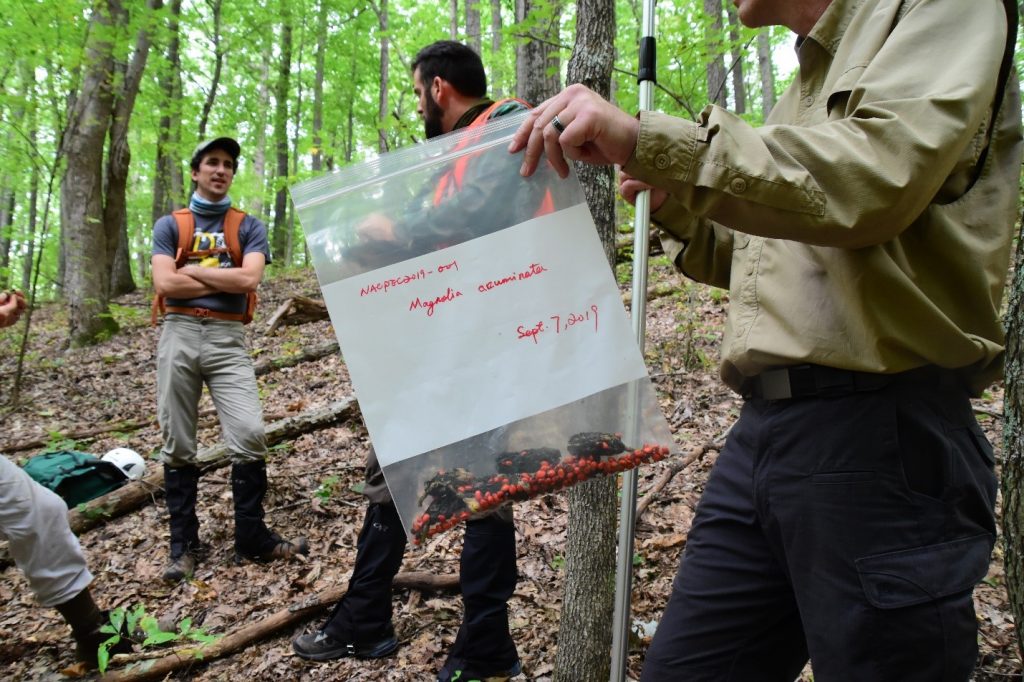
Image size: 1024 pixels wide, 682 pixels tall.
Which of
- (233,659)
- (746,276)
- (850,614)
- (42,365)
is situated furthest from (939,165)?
(42,365)

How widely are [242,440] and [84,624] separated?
1.28m

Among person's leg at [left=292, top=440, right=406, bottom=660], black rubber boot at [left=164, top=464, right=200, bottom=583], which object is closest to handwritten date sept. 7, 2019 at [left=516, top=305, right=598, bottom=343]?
person's leg at [left=292, top=440, right=406, bottom=660]

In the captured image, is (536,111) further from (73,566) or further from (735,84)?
(735,84)

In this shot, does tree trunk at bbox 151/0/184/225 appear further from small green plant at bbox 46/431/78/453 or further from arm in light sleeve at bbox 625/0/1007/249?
arm in light sleeve at bbox 625/0/1007/249

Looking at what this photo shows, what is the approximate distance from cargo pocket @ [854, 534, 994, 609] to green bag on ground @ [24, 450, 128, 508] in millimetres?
5183

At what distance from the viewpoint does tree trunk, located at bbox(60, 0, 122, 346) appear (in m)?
8.94

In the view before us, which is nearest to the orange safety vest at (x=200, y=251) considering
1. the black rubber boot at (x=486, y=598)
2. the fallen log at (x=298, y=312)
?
the black rubber boot at (x=486, y=598)

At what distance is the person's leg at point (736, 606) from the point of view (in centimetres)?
146

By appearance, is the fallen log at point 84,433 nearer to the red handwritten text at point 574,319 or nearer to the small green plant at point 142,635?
the small green plant at point 142,635

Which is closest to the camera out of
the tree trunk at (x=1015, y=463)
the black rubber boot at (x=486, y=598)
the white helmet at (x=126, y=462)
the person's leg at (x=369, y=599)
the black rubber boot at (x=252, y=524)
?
the tree trunk at (x=1015, y=463)

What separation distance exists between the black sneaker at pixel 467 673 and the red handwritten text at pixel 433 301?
1944 millimetres

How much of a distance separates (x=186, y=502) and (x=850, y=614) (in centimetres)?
402

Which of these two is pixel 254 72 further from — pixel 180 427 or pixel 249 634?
pixel 249 634

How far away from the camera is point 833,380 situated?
126 cm
